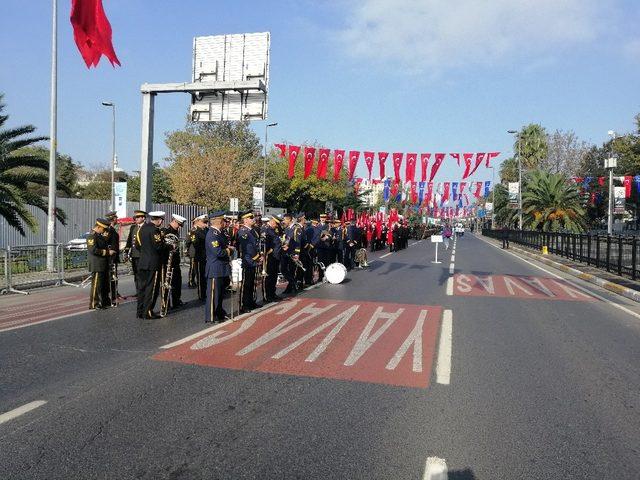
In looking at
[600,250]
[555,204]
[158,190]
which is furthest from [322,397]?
Result: [158,190]

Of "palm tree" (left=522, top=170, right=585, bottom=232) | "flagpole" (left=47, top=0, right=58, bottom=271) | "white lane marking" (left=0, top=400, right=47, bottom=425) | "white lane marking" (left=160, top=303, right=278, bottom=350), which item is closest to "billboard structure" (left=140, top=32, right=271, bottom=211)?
"flagpole" (left=47, top=0, right=58, bottom=271)

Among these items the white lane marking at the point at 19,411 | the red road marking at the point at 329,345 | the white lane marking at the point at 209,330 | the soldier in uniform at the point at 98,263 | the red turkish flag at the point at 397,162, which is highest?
the red turkish flag at the point at 397,162

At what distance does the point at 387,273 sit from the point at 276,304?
24.8 ft

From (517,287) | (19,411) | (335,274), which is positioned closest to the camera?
(19,411)

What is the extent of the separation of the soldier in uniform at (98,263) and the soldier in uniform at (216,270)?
8.05ft

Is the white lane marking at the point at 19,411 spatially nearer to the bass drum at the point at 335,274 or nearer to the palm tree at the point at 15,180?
the bass drum at the point at 335,274

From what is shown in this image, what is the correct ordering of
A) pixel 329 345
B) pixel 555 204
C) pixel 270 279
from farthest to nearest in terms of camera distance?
pixel 555 204
pixel 270 279
pixel 329 345

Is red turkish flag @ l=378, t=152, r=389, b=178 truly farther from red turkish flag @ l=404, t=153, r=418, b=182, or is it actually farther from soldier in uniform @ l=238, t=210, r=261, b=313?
soldier in uniform @ l=238, t=210, r=261, b=313

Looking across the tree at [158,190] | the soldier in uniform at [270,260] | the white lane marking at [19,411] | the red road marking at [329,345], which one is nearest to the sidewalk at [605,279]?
the red road marking at [329,345]

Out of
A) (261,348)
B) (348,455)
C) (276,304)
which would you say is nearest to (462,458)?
(348,455)

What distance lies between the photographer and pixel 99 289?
389 inches

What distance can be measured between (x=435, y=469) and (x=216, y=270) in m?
5.68

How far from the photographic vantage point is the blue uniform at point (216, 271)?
8.46 meters

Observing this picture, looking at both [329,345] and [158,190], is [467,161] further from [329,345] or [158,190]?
[158,190]
